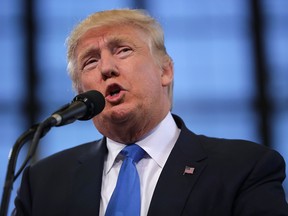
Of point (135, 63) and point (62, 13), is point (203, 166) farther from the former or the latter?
point (62, 13)

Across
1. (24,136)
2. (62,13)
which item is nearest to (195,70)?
(62,13)

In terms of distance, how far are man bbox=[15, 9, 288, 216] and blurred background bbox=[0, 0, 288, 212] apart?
8.18 ft

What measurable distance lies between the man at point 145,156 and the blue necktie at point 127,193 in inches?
1.2

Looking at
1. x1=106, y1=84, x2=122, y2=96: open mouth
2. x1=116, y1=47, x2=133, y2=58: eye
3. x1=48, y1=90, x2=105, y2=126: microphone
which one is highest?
x1=116, y1=47, x2=133, y2=58: eye

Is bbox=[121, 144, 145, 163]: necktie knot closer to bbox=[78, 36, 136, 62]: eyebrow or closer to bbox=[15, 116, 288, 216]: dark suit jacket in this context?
bbox=[15, 116, 288, 216]: dark suit jacket

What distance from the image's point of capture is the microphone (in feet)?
5.40

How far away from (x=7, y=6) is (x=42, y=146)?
1.29m

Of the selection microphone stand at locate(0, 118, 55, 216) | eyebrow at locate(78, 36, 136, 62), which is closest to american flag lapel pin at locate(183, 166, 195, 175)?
eyebrow at locate(78, 36, 136, 62)

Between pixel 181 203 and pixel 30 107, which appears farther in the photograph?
pixel 30 107

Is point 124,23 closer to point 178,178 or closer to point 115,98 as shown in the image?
point 115,98

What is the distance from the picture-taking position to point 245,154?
218cm

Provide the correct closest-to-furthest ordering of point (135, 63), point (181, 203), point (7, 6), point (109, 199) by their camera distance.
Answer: point (181, 203) < point (109, 199) < point (135, 63) < point (7, 6)

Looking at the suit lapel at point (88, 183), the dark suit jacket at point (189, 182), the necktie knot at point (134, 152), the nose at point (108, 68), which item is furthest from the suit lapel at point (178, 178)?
the nose at point (108, 68)

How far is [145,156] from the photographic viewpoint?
2.27 meters
